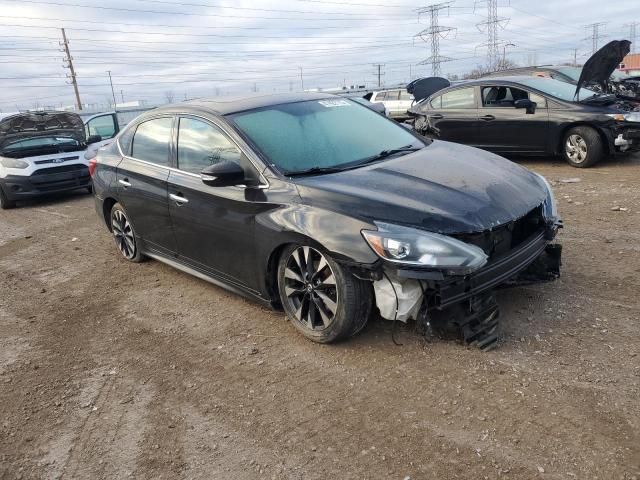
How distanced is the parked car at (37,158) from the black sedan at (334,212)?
19.5ft

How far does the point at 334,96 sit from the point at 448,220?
229cm

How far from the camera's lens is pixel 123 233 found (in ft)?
Answer: 19.1

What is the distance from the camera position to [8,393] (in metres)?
3.56

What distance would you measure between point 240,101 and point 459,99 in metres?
6.63

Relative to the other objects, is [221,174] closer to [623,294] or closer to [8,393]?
[8,393]

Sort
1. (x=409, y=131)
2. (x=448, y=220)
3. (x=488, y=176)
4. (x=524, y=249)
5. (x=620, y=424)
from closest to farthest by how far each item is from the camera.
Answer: (x=620, y=424)
(x=448, y=220)
(x=524, y=249)
(x=488, y=176)
(x=409, y=131)

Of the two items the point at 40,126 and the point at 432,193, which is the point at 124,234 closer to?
the point at 432,193

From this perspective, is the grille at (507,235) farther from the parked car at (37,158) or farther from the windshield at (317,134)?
the parked car at (37,158)

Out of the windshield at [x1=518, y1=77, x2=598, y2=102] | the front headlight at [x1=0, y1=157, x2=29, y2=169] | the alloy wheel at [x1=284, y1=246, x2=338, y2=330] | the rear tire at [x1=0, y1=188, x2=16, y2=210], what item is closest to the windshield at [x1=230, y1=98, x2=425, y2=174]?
the alloy wheel at [x1=284, y1=246, x2=338, y2=330]

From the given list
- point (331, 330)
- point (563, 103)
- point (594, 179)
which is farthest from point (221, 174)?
point (563, 103)

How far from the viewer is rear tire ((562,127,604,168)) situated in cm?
862

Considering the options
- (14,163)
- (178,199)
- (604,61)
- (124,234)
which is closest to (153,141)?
(178,199)

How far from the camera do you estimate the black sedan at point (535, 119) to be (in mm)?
8508

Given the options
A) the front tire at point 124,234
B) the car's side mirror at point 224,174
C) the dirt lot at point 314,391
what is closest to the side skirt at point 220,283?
the dirt lot at point 314,391
